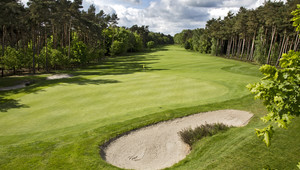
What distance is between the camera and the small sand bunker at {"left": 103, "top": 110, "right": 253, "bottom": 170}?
31.9 feet

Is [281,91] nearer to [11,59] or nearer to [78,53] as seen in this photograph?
[11,59]

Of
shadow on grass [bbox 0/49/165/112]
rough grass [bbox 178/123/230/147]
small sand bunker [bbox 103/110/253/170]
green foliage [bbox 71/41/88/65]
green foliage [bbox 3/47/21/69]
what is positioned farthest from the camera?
green foliage [bbox 71/41/88/65]

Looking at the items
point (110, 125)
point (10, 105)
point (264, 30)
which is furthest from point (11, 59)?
point (264, 30)

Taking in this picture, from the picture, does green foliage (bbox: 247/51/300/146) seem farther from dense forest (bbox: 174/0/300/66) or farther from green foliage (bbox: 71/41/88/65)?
green foliage (bbox: 71/41/88/65)

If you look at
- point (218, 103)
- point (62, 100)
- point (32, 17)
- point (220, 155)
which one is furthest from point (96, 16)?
point (220, 155)

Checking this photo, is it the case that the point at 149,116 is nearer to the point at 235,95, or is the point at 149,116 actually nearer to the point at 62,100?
the point at 62,100

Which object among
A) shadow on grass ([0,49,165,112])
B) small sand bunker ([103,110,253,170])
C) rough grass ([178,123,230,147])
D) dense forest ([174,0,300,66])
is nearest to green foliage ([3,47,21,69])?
shadow on grass ([0,49,165,112])

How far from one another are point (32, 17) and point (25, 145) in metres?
34.7

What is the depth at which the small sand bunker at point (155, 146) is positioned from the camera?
972 cm

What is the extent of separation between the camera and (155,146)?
36.3ft

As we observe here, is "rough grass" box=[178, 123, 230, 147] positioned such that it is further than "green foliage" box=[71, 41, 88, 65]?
No

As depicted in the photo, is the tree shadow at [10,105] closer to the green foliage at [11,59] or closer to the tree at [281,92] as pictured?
the tree at [281,92]

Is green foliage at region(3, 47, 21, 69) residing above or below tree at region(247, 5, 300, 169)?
below

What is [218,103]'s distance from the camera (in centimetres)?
1742
